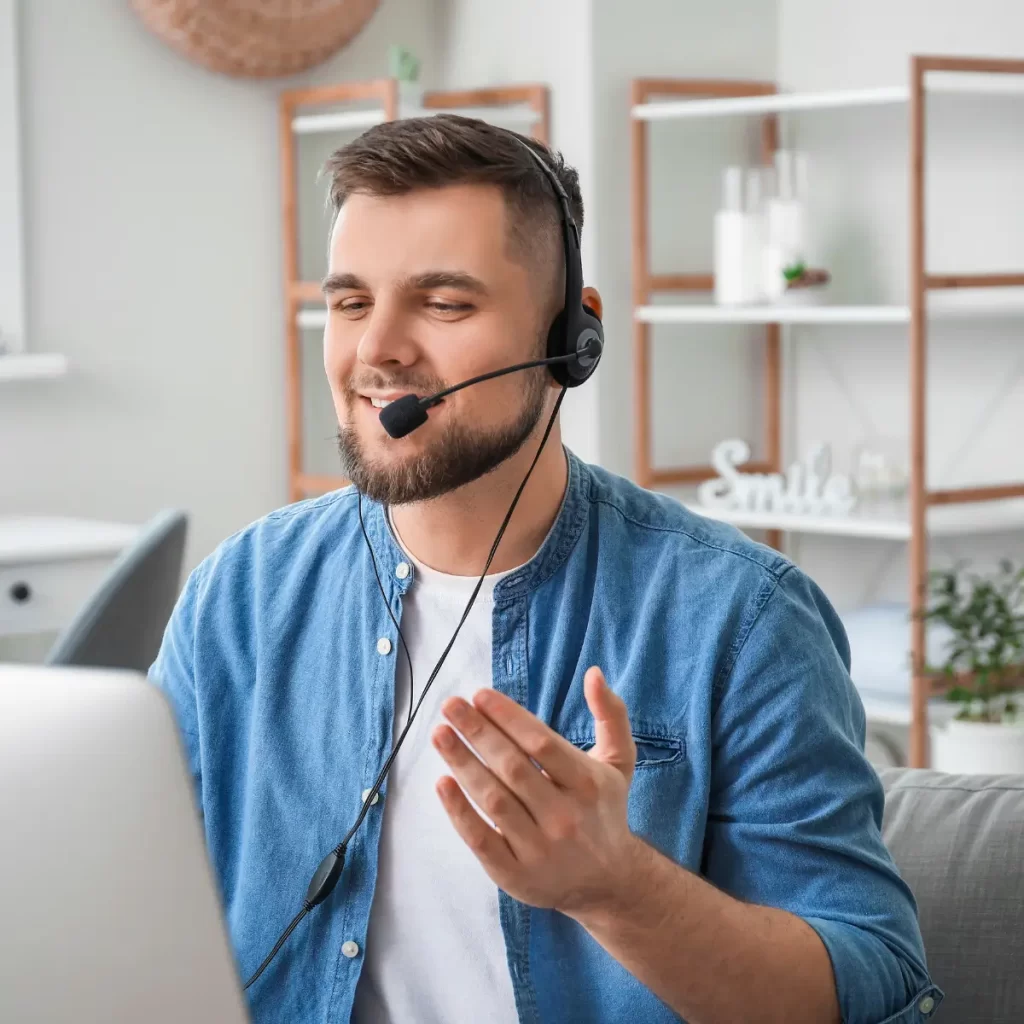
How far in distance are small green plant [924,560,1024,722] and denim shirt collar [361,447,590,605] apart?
1595 millimetres

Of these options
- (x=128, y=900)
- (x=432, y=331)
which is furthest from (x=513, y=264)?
(x=128, y=900)

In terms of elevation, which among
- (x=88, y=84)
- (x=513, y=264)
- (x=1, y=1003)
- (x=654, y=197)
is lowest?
(x=1, y=1003)

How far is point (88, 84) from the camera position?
3305 mm

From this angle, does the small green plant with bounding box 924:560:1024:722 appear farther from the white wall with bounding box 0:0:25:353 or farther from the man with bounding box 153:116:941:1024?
the white wall with bounding box 0:0:25:353

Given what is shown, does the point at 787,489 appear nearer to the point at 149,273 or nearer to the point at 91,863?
the point at 149,273

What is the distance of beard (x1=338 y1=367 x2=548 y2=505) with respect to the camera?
45.1 inches

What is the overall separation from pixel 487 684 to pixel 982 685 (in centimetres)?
171

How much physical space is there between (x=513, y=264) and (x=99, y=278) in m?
2.35

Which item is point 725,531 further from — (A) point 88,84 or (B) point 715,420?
(A) point 88,84

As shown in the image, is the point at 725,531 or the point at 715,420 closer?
the point at 725,531

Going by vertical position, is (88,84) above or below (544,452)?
above

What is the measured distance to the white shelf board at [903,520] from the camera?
9.37ft

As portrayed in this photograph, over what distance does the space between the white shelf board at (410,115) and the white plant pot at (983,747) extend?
1.44m

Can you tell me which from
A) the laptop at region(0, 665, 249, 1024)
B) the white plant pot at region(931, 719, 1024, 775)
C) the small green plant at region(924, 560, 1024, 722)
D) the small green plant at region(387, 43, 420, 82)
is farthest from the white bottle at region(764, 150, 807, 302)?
the laptop at region(0, 665, 249, 1024)
